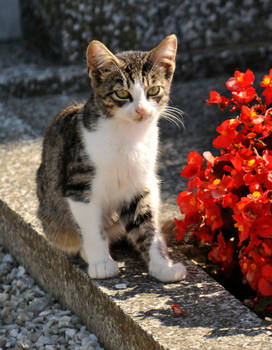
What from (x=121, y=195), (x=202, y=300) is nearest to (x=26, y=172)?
(x=121, y=195)

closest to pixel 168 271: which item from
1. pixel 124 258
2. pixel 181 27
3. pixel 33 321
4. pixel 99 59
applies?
pixel 124 258

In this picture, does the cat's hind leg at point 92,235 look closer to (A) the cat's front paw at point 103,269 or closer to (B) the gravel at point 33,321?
(A) the cat's front paw at point 103,269

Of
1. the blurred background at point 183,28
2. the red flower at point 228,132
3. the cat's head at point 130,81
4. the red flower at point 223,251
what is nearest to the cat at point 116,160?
the cat's head at point 130,81

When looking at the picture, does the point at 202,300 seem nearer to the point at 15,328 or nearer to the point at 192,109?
the point at 15,328

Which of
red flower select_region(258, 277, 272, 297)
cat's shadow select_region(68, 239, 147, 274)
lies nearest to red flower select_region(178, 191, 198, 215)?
cat's shadow select_region(68, 239, 147, 274)

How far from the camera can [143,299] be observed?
223cm

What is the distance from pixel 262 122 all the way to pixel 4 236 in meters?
1.57

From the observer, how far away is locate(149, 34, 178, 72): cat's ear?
2465 mm

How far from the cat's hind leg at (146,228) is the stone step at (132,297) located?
0.22ft

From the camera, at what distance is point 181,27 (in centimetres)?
464

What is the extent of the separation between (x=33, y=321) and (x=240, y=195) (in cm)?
105

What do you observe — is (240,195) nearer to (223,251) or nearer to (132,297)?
(223,251)

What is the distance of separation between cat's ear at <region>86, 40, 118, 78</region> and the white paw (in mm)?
801

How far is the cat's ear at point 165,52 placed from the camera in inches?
97.0
